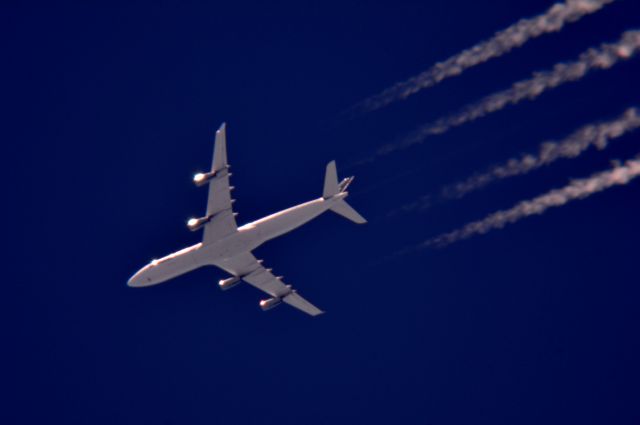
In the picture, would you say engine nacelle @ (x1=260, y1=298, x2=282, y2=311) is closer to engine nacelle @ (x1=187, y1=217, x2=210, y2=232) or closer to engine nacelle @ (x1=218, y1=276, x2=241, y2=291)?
engine nacelle @ (x1=218, y1=276, x2=241, y2=291)

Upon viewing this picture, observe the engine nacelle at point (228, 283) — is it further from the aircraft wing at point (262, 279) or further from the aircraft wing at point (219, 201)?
the aircraft wing at point (219, 201)

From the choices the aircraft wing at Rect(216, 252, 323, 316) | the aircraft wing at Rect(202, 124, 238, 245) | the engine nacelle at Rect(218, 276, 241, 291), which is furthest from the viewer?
the engine nacelle at Rect(218, 276, 241, 291)

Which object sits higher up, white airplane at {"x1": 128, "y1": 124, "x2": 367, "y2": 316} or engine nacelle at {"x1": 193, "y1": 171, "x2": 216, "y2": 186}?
engine nacelle at {"x1": 193, "y1": 171, "x2": 216, "y2": 186}

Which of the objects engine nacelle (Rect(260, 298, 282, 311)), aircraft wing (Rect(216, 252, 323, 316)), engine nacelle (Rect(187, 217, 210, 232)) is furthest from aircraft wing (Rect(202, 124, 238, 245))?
engine nacelle (Rect(260, 298, 282, 311))

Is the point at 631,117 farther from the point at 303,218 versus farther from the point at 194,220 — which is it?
the point at 194,220

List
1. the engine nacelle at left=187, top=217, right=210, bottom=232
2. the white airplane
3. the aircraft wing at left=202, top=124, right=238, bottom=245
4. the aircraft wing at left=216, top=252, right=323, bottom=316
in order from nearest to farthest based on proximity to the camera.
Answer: the aircraft wing at left=202, top=124, right=238, bottom=245
the white airplane
the engine nacelle at left=187, top=217, right=210, bottom=232
the aircraft wing at left=216, top=252, right=323, bottom=316
